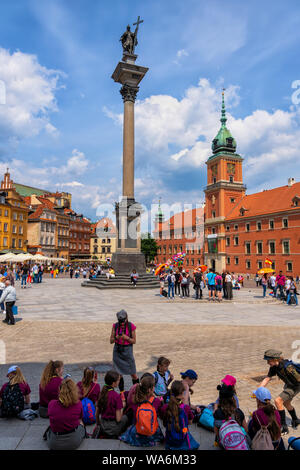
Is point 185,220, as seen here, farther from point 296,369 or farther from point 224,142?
point 296,369

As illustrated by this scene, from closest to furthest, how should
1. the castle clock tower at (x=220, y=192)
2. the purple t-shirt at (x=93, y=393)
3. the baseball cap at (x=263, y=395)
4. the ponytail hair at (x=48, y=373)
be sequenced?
the baseball cap at (x=263, y=395)
the ponytail hair at (x=48, y=373)
the purple t-shirt at (x=93, y=393)
the castle clock tower at (x=220, y=192)

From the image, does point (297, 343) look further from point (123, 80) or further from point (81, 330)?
point (123, 80)

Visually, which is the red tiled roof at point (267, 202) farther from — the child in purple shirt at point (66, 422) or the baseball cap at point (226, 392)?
the child in purple shirt at point (66, 422)

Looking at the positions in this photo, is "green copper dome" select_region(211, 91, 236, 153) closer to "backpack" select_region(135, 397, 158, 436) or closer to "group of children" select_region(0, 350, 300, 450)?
"group of children" select_region(0, 350, 300, 450)

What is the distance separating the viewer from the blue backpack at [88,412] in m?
4.50

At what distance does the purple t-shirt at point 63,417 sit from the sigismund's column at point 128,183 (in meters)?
21.7

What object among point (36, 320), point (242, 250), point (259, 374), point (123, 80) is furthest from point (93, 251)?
point (259, 374)

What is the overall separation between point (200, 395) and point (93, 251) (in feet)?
294

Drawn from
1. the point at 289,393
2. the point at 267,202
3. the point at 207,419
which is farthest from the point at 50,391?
the point at 267,202

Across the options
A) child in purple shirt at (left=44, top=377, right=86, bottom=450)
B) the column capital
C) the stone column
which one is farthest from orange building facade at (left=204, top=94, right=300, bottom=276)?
child in purple shirt at (left=44, top=377, right=86, bottom=450)

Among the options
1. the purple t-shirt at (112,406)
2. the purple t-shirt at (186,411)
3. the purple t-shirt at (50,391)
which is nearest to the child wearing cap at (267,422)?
the purple t-shirt at (186,411)

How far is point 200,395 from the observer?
18.2 feet

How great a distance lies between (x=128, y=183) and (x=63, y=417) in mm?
23783

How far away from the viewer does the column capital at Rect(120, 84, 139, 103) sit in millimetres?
27203
